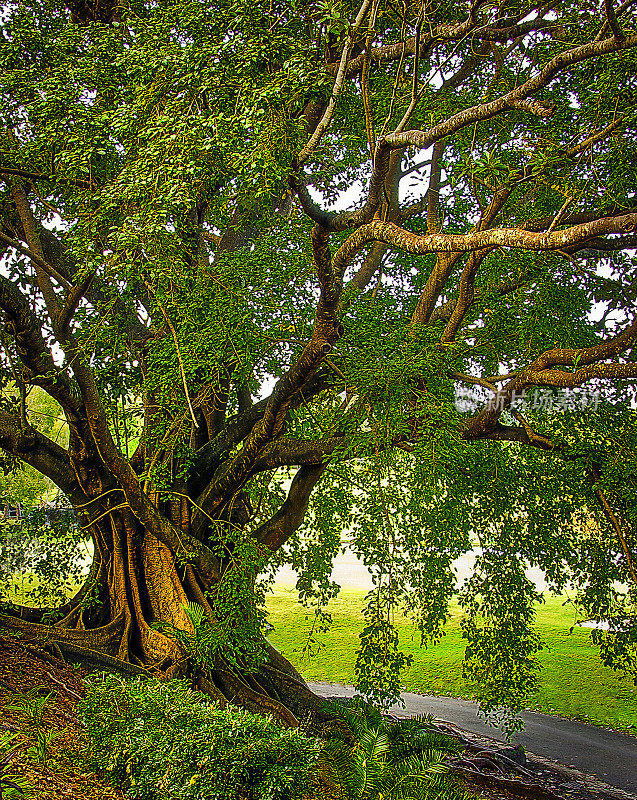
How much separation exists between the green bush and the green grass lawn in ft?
19.0

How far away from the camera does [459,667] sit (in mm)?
12977

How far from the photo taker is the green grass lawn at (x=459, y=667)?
11151mm

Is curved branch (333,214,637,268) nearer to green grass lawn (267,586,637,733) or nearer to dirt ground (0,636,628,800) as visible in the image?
dirt ground (0,636,628,800)

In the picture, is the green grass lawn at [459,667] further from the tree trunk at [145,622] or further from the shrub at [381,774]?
the shrub at [381,774]

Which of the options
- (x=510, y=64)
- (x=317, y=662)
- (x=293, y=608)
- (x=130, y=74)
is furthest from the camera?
(x=293, y=608)

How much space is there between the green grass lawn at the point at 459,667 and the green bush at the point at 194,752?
5.78m

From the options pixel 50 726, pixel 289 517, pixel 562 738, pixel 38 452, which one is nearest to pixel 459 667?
pixel 562 738

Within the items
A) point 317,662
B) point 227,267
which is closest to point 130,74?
point 227,267

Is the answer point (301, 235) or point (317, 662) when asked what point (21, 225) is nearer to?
Answer: point (301, 235)

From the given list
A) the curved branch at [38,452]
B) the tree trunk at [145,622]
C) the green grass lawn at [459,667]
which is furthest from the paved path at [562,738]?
the curved branch at [38,452]

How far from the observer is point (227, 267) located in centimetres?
538

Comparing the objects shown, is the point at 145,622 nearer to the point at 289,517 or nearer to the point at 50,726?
the point at 289,517

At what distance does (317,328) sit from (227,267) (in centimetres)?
99

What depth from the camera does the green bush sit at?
379 centimetres
